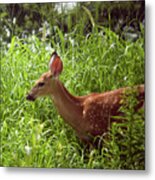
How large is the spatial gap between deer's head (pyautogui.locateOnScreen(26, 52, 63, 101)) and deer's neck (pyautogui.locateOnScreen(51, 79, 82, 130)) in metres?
0.02

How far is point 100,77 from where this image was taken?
7.72 ft

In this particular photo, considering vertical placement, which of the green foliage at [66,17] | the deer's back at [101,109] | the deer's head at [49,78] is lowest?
the deer's back at [101,109]

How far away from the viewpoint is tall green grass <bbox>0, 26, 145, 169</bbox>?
91.2 inches

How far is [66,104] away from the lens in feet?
7.83

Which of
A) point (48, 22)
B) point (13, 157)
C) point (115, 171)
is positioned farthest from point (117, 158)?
point (48, 22)

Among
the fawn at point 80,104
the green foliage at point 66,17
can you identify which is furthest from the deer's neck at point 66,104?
the green foliage at point 66,17

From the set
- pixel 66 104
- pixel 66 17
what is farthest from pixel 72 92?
pixel 66 17

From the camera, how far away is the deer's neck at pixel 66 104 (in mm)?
2379

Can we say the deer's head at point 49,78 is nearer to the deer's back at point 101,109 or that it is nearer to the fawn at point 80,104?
the fawn at point 80,104

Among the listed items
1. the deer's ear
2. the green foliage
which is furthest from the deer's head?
the green foliage

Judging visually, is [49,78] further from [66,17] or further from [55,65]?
[66,17]

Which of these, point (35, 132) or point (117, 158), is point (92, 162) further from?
→ point (35, 132)

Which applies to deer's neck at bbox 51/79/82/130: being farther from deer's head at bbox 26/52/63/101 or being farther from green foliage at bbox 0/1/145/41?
green foliage at bbox 0/1/145/41

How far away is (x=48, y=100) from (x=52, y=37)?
279mm
